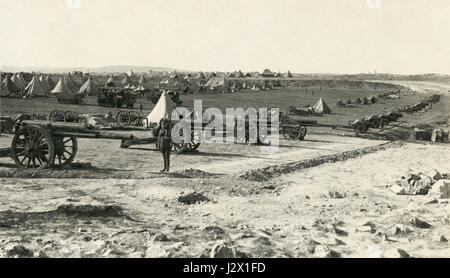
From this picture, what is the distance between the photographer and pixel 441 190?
35.8 feet

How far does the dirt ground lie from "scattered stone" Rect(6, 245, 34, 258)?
0.01m

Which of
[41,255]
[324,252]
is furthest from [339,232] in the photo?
[41,255]

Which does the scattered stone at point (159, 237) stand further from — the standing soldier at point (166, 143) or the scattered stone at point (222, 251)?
the standing soldier at point (166, 143)

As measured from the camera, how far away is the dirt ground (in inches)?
275

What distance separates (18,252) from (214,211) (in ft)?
12.1

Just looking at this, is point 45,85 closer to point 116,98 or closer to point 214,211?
point 116,98

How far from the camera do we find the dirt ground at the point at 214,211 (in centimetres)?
700

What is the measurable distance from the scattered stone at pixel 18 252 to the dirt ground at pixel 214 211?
0.05 ft

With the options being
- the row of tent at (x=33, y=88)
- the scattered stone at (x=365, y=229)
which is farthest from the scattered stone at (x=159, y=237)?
the row of tent at (x=33, y=88)

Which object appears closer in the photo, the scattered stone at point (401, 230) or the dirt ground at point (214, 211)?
the dirt ground at point (214, 211)
